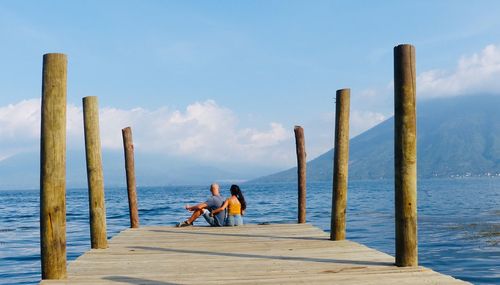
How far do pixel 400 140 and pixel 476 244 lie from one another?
1207cm

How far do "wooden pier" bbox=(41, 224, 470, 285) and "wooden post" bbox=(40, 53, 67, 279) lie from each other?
0.29 m

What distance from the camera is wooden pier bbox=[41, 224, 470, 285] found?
666 centimetres

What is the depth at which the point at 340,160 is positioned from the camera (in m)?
9.96

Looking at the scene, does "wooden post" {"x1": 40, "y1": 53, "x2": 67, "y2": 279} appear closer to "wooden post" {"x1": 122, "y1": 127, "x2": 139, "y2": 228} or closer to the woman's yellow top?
the woman's yellow top

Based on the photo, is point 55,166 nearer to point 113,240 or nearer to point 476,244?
point 113,240

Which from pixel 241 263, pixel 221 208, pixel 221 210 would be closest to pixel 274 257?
pixel 241 263

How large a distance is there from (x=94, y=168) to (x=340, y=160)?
400cm

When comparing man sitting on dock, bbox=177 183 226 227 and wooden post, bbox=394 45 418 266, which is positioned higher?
wooden post, bbox=394 45 418 266

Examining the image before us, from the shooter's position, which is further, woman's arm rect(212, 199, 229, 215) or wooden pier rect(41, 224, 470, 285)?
woman's arm rect(212, 199, 229, 215)

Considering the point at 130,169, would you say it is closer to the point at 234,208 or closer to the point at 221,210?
the point at 221,210

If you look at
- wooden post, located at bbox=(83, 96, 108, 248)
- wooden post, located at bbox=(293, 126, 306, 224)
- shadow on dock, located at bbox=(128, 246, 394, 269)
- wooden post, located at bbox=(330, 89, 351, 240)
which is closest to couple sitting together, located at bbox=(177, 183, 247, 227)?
wooden post, located at bbox=(293, 126, 306, 224)

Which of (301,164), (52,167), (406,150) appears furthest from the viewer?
(301,164)

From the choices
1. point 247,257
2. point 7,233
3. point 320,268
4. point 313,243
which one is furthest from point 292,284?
point 7,233

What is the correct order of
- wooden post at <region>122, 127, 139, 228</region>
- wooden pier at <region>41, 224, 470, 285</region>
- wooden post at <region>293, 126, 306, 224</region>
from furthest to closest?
wooden post at <region>293, 126, 306, 224</region>, wooden post at <region>122, 127, 139, 228</region>, wooden pier at <region>41, 224, 470, 285</region>
